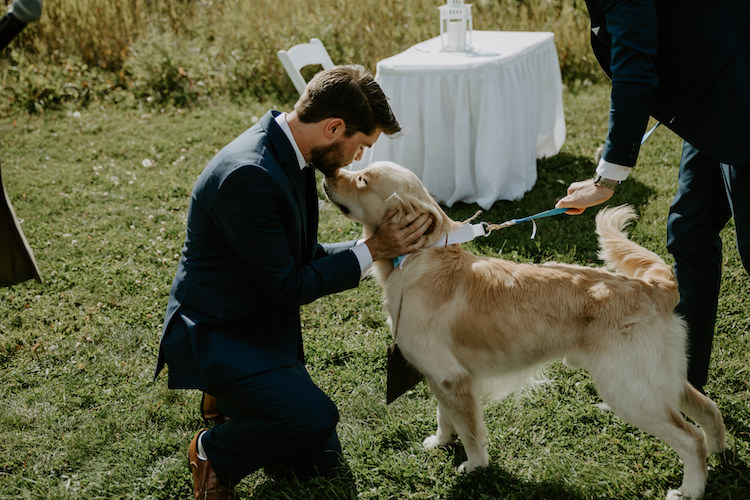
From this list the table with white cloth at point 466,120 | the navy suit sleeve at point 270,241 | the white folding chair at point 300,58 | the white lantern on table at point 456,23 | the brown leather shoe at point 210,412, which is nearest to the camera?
the navy suit sleeve at point 270,241

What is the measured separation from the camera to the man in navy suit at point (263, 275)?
2439 mm

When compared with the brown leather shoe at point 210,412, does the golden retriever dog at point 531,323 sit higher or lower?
higher

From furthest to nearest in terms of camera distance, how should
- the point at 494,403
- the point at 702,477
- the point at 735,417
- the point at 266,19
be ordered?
the point at 266,19 → the point at 494,403 → the point at 735,417 → the point at 702,477

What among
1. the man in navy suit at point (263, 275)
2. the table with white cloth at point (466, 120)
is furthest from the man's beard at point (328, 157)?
the table with white cloth at point (466, 120)

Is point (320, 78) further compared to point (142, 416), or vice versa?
point (142, 416)

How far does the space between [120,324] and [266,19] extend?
6950 millimetres

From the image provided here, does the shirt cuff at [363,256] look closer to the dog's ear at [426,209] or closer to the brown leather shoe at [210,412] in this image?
the dog's ear at [426,209]

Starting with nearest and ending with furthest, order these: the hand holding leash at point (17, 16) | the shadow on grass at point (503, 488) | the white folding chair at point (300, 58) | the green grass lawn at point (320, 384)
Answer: the hand holding leash at point (17, 16)
the shadow on grass at point (503, 488)
the green grass lawn at point (320, 384)
the white folding chair at point (300, 58)

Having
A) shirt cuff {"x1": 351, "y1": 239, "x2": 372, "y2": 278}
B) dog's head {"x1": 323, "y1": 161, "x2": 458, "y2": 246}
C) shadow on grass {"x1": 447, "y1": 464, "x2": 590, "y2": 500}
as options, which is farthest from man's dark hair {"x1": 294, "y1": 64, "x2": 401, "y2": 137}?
shadow on grass {"x1": 447, "y1": 464, "x2": 590, "y2": 500}

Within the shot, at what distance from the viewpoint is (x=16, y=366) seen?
12.0 ft

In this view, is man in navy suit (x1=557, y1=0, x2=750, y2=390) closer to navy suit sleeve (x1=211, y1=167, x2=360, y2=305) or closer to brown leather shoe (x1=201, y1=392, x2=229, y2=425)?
navy suit sleeve (x1=211, y1=167, x2=360, y2=305)

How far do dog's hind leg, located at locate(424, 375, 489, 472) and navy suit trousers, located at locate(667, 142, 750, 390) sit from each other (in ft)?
3.68

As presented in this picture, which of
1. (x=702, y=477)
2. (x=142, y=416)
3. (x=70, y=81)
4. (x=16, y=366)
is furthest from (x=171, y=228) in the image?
(x=70, y=81)

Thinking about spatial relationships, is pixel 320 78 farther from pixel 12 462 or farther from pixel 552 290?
pixel 12 462
